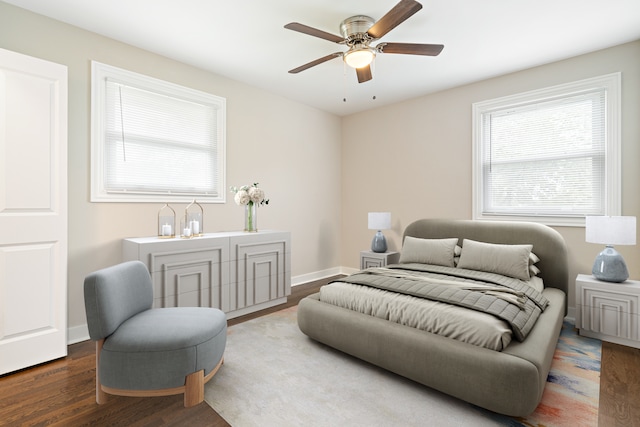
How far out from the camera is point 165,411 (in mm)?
1840

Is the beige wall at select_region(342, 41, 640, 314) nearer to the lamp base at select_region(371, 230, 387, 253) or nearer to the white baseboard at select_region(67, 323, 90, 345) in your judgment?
the lamp base at select_region(371, 230, 387, 253)

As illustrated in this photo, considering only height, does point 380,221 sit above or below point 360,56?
below

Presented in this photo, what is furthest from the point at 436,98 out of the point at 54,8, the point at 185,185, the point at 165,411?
the point at 165,411

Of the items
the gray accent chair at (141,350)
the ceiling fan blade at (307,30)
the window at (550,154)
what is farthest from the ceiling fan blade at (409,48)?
the gray accent chair at (141,350)

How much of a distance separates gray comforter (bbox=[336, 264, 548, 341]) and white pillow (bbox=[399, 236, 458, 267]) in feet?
1.01

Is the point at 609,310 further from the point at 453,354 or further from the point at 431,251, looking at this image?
the point at 453,354

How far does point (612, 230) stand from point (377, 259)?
2466 millimetres

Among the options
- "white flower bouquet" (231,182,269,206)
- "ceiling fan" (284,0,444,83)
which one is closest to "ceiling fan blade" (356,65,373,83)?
"ceiling fan" (284,0,444,83)

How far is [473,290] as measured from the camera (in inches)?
96.5

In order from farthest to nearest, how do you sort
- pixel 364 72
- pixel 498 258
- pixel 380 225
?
pixel 380 225, pixel 498 258, pixel 364 72

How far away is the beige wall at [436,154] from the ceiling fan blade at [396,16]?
2.29 meters

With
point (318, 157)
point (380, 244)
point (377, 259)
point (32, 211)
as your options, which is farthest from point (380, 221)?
point (32, 211)

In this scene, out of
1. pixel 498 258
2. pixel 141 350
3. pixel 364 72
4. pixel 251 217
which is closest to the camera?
pixel 141 350

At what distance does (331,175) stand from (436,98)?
1.98m
